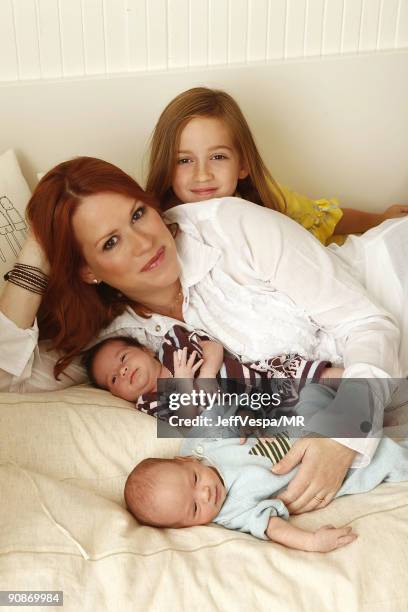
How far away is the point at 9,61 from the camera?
214 centimetres

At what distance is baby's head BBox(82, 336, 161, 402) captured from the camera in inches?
63.6

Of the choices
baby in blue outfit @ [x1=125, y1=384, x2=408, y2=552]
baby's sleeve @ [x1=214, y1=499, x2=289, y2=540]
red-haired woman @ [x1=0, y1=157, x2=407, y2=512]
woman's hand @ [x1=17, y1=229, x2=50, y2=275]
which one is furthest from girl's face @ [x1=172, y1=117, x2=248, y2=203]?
baby's sleeve @ [x1=214, y1=499, x2=289, y2=540]

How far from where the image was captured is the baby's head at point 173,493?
1.23 meters

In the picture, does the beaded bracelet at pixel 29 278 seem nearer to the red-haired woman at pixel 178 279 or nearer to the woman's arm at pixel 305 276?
the red-haired woman at pixel 178 279

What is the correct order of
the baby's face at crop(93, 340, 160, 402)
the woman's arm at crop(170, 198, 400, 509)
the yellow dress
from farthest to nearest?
the yellow dress, the baby's face at crop(93, 340, 160, 402), the woman's arm at crop(170, 198, 400, 509)

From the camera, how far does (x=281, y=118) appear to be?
2.26 meters

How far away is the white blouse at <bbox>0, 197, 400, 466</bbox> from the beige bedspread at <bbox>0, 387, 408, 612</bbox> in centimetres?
32

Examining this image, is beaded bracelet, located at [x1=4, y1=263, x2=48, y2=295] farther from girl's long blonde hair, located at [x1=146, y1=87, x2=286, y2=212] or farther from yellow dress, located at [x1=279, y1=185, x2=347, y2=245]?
yellow dress, located at [x1=279, y1=185, x2=347, y2=245]

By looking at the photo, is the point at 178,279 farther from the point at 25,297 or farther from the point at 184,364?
the point at 25,297

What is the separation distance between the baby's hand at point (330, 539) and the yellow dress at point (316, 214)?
1079 millimetres

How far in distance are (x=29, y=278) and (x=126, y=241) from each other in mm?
297

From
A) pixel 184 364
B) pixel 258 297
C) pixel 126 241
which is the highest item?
pixel 126 241

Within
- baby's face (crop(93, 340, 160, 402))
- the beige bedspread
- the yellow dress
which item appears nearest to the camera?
the beige bedspread

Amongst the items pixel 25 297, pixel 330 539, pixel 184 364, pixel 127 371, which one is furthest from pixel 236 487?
pixel 25 297
